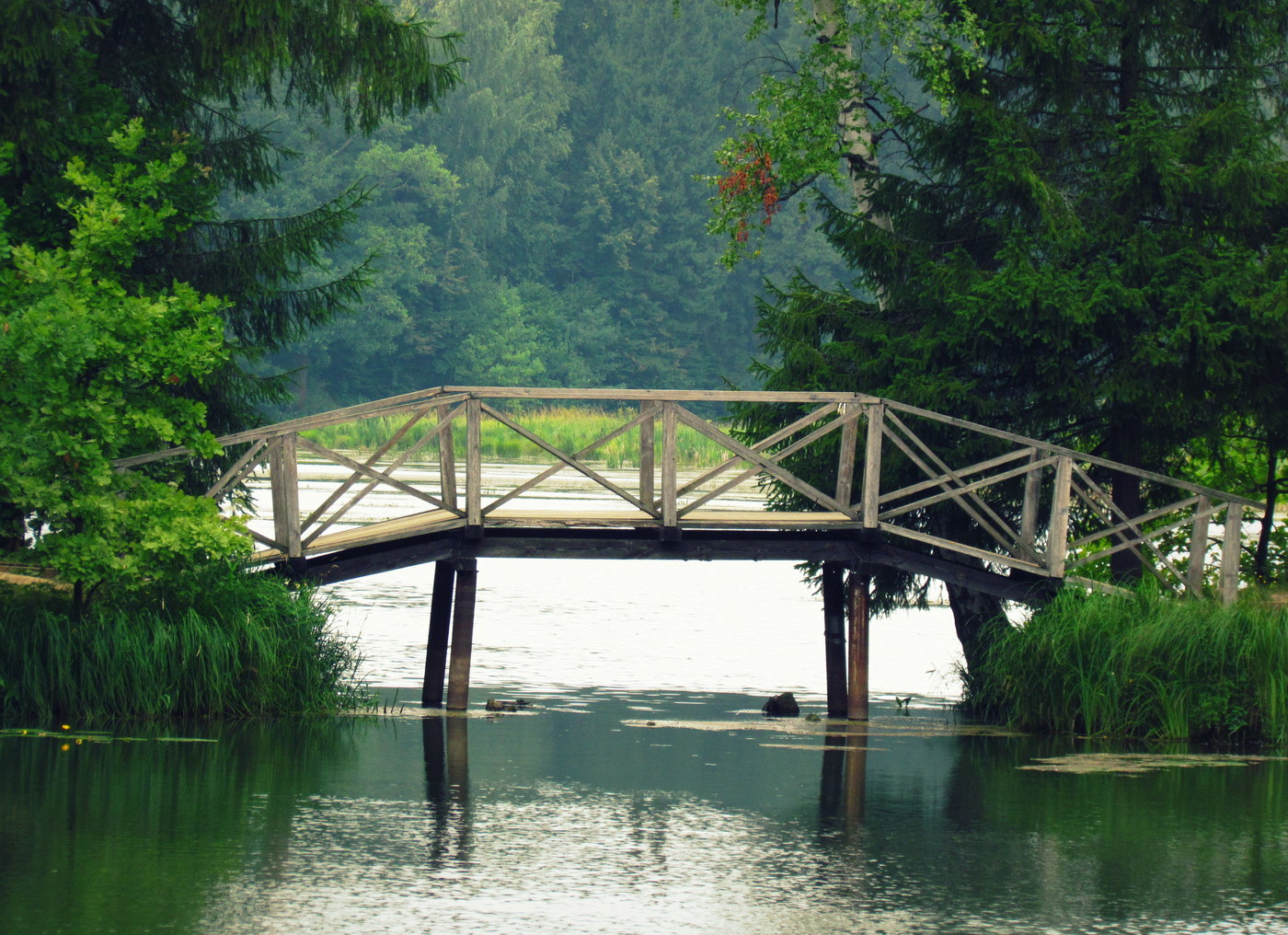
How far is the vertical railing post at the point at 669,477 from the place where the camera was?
581 inches

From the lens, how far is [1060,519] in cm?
1539

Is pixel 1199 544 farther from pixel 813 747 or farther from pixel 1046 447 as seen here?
pixel 813 747

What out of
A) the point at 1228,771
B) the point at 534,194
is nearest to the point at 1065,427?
the point at 1228,771

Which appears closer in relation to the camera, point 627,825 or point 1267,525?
point 627,825

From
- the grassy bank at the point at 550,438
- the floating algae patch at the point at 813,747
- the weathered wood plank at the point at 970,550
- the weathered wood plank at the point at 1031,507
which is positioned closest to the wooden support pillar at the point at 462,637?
the floating algae patch at the point at 813,747

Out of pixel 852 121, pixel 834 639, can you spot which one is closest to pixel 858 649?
pixel 834 639

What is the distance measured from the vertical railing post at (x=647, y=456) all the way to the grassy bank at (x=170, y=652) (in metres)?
2.83

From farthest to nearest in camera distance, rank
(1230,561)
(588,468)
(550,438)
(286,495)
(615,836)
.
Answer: (550,438), (1230,561), (588,468), (286,495), (615,836)

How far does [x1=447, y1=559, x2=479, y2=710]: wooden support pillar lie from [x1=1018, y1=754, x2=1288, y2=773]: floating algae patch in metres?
4.64

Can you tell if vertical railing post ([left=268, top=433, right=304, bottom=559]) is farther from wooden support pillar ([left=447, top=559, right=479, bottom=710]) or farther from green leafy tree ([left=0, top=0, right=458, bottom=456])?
wooden support pillar ([left=447, top=559, right=479, bottom=710])

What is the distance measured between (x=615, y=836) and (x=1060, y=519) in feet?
20.8

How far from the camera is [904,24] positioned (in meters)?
17.0

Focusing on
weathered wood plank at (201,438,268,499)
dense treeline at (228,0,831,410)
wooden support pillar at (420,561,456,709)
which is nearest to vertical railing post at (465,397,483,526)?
wooden support pillar at (420,561,456,709)

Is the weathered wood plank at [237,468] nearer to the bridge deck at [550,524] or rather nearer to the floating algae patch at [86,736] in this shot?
the bridge deck at [550,524]
